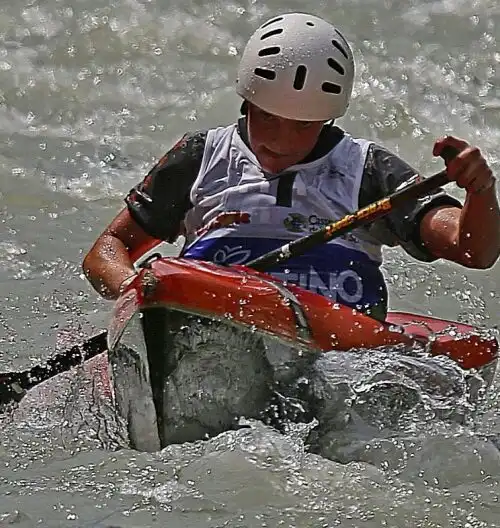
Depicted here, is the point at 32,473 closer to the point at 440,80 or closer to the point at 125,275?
the point at 125,275

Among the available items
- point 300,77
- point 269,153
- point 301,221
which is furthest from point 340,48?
point 301,221

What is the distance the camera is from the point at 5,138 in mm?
7445

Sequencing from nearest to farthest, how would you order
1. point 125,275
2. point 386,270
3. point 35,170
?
point 125,275 < point 386,270 < point 35,170

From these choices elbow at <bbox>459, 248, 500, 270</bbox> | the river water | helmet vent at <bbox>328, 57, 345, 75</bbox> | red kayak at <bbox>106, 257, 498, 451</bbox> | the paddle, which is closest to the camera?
the river water

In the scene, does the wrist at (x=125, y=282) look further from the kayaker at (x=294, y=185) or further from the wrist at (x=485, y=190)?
the wrist at (x=485, y=190)

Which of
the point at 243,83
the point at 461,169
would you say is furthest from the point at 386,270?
the point at 461,169

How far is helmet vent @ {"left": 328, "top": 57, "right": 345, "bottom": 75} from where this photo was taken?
3357 millimetres

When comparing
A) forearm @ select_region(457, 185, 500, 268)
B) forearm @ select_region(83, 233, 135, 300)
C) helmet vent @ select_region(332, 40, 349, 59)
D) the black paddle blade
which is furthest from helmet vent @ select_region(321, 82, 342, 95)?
the black paddle blade

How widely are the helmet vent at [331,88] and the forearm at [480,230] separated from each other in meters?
0.51

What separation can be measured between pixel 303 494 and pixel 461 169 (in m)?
0.81

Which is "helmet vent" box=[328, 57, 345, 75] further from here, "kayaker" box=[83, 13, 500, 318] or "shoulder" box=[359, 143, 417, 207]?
"shoulder" box=[359, 143, 417, 207]

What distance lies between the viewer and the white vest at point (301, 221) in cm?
328

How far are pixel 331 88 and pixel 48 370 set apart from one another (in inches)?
41.9

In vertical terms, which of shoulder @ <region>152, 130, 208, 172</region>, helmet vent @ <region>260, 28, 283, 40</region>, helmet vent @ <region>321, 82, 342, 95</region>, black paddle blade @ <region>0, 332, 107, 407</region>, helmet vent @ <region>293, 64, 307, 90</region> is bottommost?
black paddle blade @ <region>0, 332, 107, 407</region>
